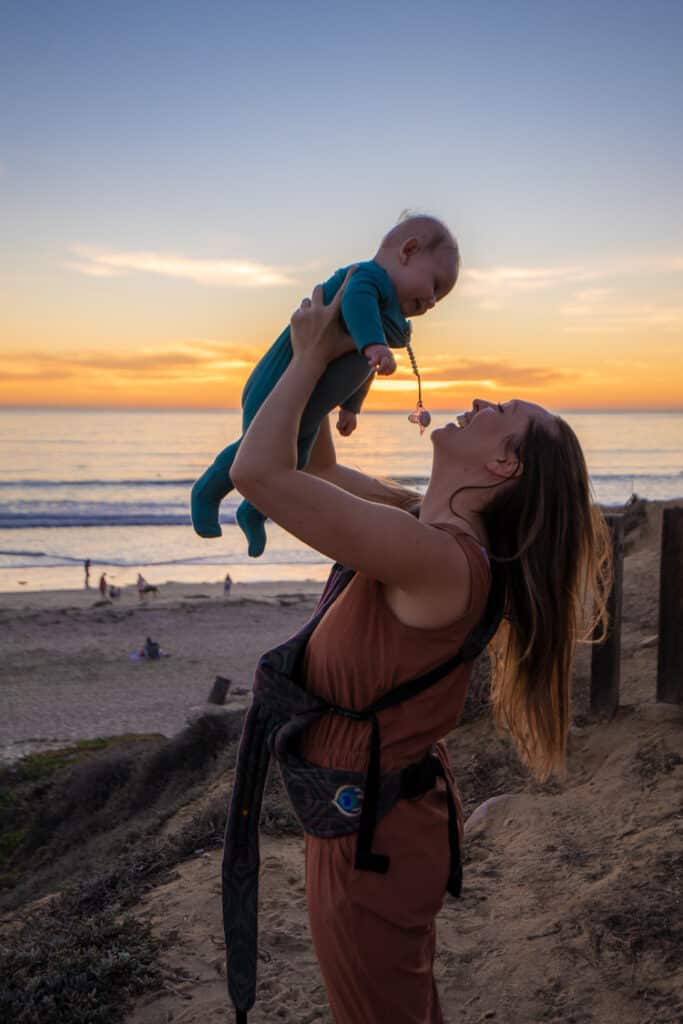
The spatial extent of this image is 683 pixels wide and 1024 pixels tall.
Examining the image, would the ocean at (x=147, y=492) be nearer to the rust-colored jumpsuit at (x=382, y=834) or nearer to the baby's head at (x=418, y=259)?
the baby's head at (x=418, y=259)

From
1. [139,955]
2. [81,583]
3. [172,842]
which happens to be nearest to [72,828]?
[172,842]

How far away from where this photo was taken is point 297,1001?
362 centimetres

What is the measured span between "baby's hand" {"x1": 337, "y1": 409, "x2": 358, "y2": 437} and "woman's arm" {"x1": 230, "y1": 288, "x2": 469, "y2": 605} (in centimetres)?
79

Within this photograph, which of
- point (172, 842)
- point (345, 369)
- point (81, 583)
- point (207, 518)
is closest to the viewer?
point (345, 369)

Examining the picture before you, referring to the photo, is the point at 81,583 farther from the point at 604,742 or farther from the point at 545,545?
the point at 545,545

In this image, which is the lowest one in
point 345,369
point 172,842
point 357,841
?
point 172,842

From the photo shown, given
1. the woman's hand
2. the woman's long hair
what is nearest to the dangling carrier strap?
the woman's long hair

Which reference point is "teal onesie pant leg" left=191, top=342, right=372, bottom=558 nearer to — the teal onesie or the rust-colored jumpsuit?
the teal onesie

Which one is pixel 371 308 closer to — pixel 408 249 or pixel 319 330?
pixel 319 330

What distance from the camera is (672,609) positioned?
210 inches

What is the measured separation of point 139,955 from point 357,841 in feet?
7.93

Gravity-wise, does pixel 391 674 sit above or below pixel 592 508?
below

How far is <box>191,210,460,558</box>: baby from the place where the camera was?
225cm

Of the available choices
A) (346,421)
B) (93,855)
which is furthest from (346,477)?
(93,855)
